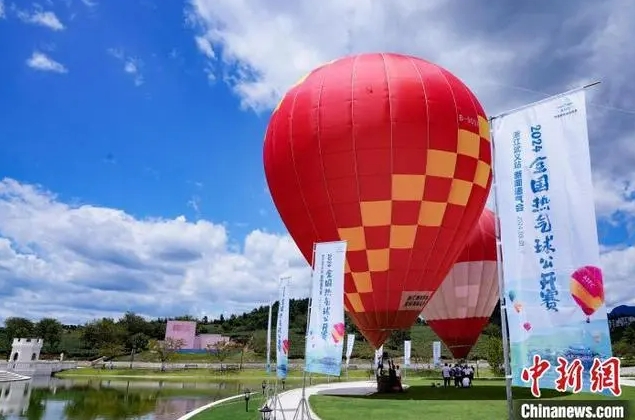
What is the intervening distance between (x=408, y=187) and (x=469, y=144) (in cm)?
Result: 325

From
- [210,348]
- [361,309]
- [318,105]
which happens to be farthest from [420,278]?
[210,348]

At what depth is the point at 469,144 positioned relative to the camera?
→ 2123 cm

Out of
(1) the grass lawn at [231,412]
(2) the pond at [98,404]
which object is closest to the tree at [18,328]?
(2) the pond at [98,404]

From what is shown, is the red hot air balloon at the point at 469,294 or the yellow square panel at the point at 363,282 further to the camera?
the red hot air balloon at the point at 469,294

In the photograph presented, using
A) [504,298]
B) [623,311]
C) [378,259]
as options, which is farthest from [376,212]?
[623,311]

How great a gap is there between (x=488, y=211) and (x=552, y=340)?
26773mm

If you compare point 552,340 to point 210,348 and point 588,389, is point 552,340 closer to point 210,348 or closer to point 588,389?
point 588,389

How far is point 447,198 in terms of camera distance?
2100 centimetres

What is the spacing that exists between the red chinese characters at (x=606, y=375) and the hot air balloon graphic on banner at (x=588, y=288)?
64 centimetres

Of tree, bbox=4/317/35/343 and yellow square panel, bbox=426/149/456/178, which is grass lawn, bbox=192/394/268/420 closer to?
yellow square panel, bbox=426/149/456/178

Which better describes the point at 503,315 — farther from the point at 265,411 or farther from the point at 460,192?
the point at 460,192

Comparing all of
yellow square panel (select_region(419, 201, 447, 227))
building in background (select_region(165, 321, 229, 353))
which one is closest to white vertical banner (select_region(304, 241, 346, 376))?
yellow square panel (select_region(419, 201, 447, 227))

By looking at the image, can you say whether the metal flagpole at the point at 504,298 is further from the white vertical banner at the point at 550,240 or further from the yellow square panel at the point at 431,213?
the yellow square panel at the point at 431,213

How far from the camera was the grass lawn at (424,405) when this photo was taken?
53.9ft
